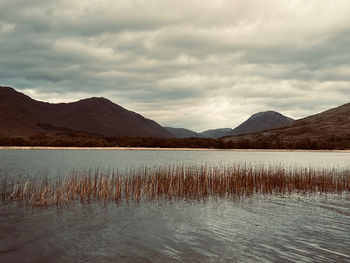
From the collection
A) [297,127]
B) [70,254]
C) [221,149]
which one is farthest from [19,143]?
[297,127]

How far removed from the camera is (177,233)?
37.8ft

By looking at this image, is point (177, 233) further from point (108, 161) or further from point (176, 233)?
point (108, 161)

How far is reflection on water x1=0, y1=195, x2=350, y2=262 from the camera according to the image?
9094 millimetres

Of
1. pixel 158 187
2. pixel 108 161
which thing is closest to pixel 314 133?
pixel 108 161

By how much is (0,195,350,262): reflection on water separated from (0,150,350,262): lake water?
29 mm

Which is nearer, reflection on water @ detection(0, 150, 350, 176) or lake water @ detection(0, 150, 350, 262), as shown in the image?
lake water @ detection(0, 150, 350, 262)

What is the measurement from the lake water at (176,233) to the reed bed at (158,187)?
4.49 ft

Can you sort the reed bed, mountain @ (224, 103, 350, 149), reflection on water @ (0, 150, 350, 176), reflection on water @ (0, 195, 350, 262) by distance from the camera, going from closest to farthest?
reflection on water @ (0, 195, 350, 262) → the reed bed → reflection on water @ (0, 150, 350, 176) → mountain @ (224, 103, 350, 149)

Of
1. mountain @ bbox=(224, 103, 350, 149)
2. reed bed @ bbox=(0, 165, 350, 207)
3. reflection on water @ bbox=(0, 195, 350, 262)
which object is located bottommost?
reflection on water @ bbox=(0, 195, 350, 262)

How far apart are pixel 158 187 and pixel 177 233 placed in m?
8.02

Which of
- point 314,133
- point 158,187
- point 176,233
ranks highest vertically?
point 314,133

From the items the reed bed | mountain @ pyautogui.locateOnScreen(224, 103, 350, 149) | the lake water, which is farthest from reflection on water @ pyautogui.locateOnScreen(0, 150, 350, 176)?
mountain @ pyautogui.locateOnScreen(224, 103, 350, 149)

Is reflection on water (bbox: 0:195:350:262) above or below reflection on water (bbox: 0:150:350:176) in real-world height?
below

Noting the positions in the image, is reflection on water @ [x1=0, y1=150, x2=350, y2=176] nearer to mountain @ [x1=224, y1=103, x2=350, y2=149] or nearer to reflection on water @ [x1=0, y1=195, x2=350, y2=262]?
reflection on water @ [x1=0, y1=195, x2=350, y2=262]
